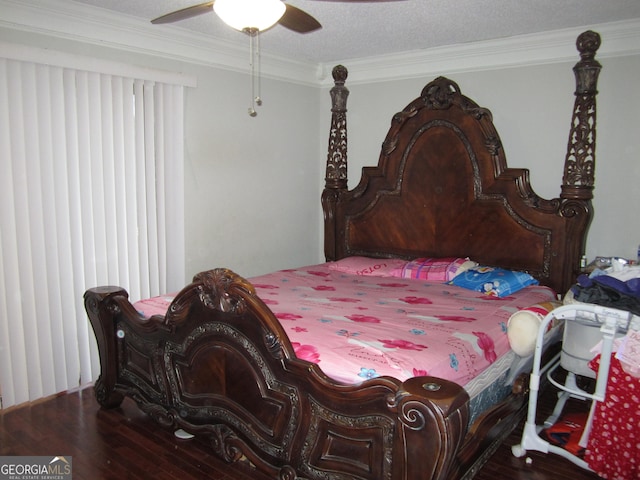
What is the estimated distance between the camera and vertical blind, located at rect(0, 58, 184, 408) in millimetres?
2955

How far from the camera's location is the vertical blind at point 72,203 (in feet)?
9.70

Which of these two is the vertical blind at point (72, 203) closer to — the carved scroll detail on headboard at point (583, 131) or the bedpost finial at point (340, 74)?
the bedpost finial at point (340, 74)

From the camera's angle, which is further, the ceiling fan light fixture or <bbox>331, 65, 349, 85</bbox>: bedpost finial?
<bbox>331, 65, 349, 85</bbox>: bedpost finial

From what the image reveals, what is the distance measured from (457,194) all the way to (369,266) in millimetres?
901

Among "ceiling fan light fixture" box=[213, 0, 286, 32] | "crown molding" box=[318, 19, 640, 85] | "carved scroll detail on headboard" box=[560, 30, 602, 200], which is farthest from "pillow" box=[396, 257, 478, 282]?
"ceiling fan light fixture" box=[213, 0, 286, 32]

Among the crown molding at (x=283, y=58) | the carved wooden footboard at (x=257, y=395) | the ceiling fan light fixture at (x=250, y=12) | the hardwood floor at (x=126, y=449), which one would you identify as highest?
the crown molding at (x=283, y=58)

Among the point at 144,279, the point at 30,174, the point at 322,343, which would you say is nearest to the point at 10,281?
the point at 30,174

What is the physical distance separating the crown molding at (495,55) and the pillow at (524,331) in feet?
6.68

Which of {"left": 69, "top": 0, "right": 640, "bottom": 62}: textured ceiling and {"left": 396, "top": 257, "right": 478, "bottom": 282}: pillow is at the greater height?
{"left": 69, "top": 0, "right": 640, "bottom": 62}: textured ceiling

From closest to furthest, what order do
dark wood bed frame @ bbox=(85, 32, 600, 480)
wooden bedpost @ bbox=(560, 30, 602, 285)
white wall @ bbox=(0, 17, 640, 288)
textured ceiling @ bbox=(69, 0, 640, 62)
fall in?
1. dark wood bed frame @ bbox=(85, 32, 600, 480)
2. textured ceiling @ bbox=(69, 0, 640, 62)
3. wooden bedpost @ bbox=(560, 30, 602, 285)
4. white wall @ bbox=(0, 17, 640, 288)

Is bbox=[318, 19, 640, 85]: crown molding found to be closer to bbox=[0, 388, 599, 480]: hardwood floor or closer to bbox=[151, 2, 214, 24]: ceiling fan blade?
bbox=[151, 2, 214, 24]: ceiling fan blade

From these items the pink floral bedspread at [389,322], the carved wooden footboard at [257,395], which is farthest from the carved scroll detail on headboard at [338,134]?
the carved wooden footboard at [257,395]

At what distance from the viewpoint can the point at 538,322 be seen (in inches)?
97.2

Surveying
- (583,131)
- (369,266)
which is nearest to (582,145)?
(583,131)
